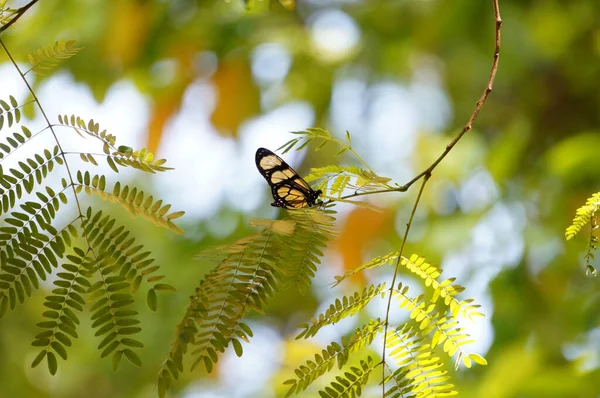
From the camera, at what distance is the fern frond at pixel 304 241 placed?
70 centimetres

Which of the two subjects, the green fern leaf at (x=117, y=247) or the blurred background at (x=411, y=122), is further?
the blurred background at (x=411, y=122)

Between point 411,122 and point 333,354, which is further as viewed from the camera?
point 411,122

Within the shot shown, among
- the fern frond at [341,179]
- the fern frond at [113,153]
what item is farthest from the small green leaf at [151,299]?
the fern frond at [341,179]

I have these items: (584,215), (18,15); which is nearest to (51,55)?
(18,15)

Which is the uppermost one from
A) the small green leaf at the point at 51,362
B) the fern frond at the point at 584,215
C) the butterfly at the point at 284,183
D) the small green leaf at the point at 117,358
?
the fern frond at the point at 584,215

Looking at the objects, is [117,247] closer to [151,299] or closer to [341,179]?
→ [151,299]

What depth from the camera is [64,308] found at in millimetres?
679

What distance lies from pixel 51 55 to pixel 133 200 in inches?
9.3

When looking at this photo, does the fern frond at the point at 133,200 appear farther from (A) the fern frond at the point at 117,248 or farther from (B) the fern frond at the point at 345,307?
(B) the fern frond at the point at 345,307

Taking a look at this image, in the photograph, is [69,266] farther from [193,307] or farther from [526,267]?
[526,267]

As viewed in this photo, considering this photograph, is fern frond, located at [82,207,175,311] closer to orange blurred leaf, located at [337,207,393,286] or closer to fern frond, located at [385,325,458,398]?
fern frond, located at [385,325,458,398]

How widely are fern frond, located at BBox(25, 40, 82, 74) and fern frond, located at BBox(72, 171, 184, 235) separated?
16 centimetres

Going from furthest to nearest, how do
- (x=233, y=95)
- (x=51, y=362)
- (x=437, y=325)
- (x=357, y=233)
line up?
(x=233, y=95), (x=357, y=233), (x=437, y=325), (x=51, y=362)

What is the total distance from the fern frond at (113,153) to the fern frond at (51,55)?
0.32 feet
